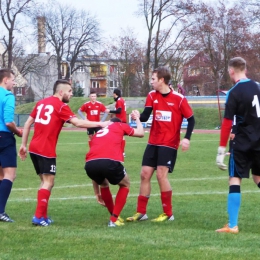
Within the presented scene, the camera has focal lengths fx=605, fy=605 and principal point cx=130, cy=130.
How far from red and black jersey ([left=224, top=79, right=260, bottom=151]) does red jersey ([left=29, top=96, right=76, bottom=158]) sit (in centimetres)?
210

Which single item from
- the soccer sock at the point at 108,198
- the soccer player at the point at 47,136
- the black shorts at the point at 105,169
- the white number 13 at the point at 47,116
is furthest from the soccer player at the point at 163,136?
the white number 13 at the point at 47,116

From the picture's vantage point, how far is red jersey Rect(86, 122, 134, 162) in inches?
305

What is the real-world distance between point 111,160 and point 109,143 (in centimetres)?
25

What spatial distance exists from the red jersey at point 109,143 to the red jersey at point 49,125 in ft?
1.56

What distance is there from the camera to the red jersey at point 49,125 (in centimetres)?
793

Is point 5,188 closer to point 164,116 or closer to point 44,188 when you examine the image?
point 44,188

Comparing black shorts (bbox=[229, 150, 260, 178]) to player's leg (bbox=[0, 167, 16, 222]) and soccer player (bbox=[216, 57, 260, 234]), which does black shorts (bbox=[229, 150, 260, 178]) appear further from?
player's leg (bbox=[0, 167, 16, 222])

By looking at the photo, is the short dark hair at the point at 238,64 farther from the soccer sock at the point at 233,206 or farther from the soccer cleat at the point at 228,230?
the soccer cleat at the point at 228,230

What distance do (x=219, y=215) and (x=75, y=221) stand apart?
2073 millimetres

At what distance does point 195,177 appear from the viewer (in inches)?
555

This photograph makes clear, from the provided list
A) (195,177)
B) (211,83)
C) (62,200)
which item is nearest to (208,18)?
(211,83)

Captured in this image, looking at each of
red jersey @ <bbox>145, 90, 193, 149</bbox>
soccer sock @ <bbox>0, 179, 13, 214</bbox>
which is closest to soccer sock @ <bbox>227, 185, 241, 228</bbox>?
red jersey @ <bbox>145, 90, 193, 149</bbox>

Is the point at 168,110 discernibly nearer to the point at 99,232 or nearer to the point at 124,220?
the point at 124,220

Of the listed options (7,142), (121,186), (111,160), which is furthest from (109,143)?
(7,142)
